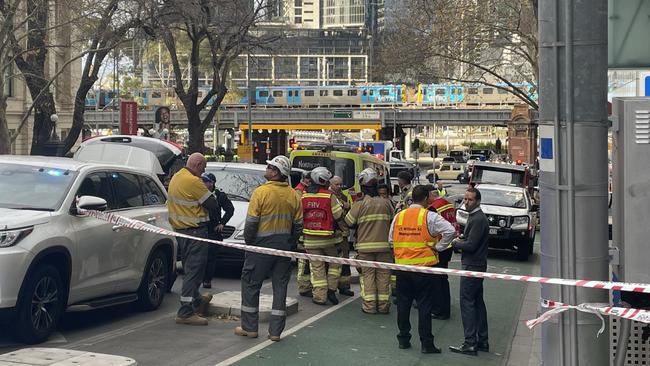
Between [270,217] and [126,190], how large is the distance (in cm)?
234

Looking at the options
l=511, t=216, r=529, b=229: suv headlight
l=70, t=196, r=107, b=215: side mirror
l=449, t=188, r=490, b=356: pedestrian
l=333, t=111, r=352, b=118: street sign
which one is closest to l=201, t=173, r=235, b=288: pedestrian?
l=70, t=196, r=107, b=215: side mirror

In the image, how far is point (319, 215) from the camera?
11.5m

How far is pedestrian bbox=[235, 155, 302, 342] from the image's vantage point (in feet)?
29.0

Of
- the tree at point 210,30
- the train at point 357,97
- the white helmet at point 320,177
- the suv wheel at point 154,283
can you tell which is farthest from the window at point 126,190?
the train at point 357,97

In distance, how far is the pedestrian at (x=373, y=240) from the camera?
35.2 feet

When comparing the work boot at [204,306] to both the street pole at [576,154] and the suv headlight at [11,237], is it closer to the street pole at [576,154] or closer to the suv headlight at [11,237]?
the suv headlight at [11,237]

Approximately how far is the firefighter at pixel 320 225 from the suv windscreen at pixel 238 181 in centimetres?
361

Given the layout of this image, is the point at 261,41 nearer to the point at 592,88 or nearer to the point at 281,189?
the point at 281,189

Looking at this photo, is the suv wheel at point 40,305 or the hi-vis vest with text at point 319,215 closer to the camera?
the suv wheel at point 40,305

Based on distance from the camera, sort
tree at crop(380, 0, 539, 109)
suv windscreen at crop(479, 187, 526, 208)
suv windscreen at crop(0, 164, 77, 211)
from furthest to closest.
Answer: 1. tree at crop(380, 0, 539, 109)
2. suv windscreen at crop(479, 187, 526, 208)
3. suv windscreen at crop(0, 164, 77, 211)

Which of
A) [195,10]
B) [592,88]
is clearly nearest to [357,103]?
[195,10]

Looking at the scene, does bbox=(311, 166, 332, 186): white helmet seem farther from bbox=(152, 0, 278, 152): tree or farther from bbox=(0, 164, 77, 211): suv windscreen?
bbox=(152, 0, 278, 152): tree

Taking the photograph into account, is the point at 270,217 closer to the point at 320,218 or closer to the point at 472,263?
the point at 472,263

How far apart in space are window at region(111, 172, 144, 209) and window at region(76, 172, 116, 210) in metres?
0.15
